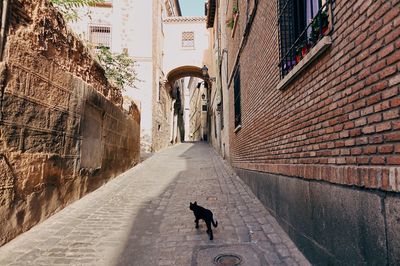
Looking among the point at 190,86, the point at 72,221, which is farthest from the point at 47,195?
the point at 190,86

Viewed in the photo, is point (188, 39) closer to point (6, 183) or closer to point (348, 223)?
point (6, 183)

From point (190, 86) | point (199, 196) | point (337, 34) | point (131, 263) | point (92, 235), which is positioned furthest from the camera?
point (190, 86)

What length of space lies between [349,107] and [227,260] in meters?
2.09

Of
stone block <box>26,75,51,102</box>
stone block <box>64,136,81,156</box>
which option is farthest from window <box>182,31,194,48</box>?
stone block <box>26,75,51,102</box>

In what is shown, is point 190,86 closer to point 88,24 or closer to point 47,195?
point 88,24

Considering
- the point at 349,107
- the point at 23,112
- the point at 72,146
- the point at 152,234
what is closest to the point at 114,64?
the point at 72,146

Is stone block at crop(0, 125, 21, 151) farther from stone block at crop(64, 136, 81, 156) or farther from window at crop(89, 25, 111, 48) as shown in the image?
window at crop(89, 25, 111, 48)

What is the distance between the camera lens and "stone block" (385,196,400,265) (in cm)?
172

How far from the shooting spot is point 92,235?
4.01 meters

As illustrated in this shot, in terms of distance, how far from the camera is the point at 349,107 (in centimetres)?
231

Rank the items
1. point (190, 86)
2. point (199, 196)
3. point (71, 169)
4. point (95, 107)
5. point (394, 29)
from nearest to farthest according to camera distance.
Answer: point (394, 29)
point (71, 169)
point (199, 196)
point (95, 107)
point (190, 86)

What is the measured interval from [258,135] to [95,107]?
3944 mm

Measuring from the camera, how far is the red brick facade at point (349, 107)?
1821 mm

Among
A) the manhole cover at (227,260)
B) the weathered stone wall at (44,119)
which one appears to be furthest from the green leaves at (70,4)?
the manhole cover at (227,260)
